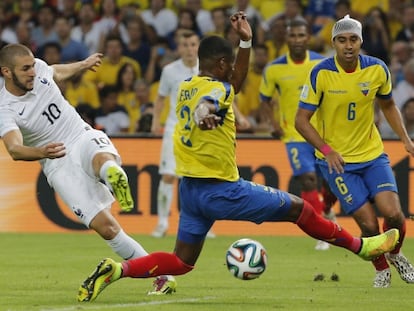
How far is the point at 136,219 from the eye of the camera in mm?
18375

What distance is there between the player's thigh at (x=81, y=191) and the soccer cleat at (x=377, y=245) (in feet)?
7.34

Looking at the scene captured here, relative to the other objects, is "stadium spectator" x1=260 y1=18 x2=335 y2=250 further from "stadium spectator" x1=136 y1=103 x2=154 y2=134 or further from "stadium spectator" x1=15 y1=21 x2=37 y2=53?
"stadium spectator" x1=15 y1=21 x2=37 y2=53

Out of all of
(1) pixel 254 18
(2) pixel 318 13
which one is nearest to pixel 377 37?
(2) pixel 318 13

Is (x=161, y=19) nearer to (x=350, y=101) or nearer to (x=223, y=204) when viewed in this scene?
(x=350, y=101)

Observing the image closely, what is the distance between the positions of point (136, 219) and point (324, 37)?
5.18m

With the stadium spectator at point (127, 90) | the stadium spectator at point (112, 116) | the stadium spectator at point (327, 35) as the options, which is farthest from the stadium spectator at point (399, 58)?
the stadium spectator at point (112, 116)

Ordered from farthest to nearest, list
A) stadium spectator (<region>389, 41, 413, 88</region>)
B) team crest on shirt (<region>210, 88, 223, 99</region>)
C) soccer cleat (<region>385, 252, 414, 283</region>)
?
stadium spectator (<region>389, 41, 413, 88</region>), soccer cleat (<region>385, 252, 414, 283</region>), team crest on shirt (<region>210, 88, 223, 99</region>)

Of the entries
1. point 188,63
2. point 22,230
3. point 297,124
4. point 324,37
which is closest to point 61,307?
point 297,124

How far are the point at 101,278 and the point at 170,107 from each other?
24.4 feet

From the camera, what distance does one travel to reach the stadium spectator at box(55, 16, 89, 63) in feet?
72.6

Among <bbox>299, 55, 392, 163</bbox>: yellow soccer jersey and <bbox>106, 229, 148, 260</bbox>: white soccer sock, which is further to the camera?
<bbox>299, 55, 392, 163</bbox>: yellow soccer jersey

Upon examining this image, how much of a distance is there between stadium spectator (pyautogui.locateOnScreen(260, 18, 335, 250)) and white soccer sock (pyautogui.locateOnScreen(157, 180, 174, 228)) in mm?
2143

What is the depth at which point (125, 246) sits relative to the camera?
35.2 feet

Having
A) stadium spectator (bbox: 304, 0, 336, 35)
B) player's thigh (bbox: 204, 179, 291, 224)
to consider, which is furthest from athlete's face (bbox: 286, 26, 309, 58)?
stadium spectator (bbox: 304, 0, 336, 35)
